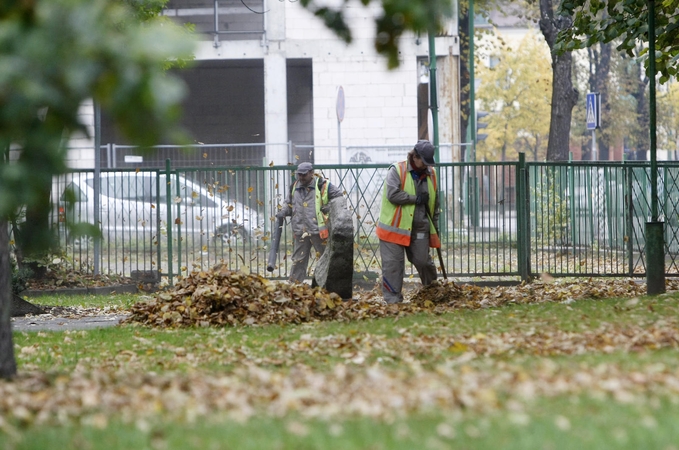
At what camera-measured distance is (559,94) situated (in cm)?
2375

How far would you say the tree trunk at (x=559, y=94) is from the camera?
910 inches

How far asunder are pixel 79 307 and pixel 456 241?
212 inches

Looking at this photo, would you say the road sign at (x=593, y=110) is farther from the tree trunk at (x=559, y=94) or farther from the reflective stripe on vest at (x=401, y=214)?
the reflective stripe on vest at (x=401, y=214)

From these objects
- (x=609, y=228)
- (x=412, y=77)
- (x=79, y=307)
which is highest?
(x=412, y=77)

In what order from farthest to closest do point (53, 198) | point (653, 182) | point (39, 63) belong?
1. point (653, 182)
2. point (53, 198)
3. point (39, 63)

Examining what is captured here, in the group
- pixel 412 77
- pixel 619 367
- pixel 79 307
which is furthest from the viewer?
pixel 412 77

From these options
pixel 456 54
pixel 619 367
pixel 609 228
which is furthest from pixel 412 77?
pixel 619 367

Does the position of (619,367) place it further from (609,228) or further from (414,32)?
(609,228)

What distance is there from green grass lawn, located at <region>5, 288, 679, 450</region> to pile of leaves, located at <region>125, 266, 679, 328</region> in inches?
81.3

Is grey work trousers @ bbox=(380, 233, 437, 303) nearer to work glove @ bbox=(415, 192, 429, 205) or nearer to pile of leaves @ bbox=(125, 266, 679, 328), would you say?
pile of leaves @ bbox=(125, 266, 679, 328)

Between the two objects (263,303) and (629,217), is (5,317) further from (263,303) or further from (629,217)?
(629,217)

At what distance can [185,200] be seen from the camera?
49.1ft

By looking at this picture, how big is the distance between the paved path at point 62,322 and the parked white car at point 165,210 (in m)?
3.05

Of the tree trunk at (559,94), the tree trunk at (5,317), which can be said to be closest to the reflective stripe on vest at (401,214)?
the tree trunk at (5,317)
